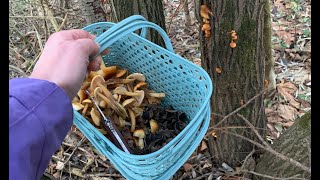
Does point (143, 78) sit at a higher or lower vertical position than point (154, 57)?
lower

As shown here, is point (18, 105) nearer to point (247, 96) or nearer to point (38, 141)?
point (38, 141)

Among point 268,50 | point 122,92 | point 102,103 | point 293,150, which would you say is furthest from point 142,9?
point 293,150

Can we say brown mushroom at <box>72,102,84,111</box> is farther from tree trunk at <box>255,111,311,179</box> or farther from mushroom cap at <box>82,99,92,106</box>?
tree trunk at <box>255,111,311,179</box>

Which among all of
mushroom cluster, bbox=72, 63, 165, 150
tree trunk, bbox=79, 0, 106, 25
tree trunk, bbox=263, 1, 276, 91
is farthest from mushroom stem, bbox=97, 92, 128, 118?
tree trunk, bbox=263, 1, 276, 91

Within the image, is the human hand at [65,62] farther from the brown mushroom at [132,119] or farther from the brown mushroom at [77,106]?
the brown mushroom at [132,119]
